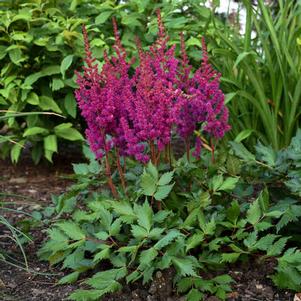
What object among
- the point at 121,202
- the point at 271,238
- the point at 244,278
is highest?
the point at 121,202

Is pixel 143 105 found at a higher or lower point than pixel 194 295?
higher

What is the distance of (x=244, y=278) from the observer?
2.53 meters

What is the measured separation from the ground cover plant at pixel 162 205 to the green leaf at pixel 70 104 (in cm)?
111

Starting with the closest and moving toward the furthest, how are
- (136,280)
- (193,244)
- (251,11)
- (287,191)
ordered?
(193,244) → (136,280) → (287,191) → (251,11)

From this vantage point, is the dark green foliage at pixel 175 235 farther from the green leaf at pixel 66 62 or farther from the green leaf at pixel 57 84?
the green leaf at pixel 57 84

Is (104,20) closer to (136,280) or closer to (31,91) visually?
(31,91)

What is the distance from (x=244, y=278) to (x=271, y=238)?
9.8 inches

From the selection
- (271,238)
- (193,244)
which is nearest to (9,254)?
(193,244)

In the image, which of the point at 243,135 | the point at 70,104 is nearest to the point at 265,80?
the point at 243,135

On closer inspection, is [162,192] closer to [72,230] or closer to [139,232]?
[139,232]

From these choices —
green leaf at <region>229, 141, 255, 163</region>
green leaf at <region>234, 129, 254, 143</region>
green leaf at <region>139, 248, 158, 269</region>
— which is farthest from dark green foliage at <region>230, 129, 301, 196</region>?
green leaf at <region>234, 129, 254, 143</region>

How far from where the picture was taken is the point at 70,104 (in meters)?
3.81

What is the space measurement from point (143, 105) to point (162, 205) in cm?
49

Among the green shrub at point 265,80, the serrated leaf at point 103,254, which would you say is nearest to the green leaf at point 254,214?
the serrated leaf at point 103,254
